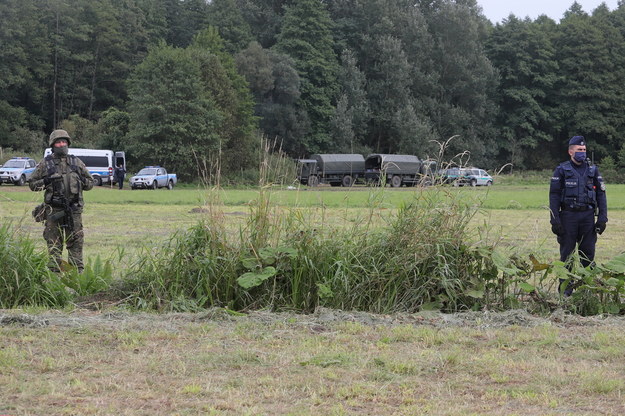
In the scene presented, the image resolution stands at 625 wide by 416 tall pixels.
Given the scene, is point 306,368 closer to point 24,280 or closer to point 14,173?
point 24,280

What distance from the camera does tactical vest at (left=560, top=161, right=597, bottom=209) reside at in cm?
880

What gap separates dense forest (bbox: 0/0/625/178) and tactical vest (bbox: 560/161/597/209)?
5011 centimetres

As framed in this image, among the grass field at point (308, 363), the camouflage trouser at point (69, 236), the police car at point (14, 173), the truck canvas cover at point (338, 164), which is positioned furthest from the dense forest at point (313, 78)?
the grass field at point (308, 363)

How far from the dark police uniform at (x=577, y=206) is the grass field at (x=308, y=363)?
2024 mm

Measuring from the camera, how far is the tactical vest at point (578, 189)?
8797mm

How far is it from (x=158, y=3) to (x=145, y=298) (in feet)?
293

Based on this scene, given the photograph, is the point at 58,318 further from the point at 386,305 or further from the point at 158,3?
the point at 158,3

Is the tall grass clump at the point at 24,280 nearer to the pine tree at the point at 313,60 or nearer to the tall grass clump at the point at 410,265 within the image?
the tall grass clump at the point at 410,265

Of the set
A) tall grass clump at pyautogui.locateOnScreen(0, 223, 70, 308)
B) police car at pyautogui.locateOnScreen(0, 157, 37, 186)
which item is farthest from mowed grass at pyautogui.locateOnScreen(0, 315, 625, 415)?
police car at pyautogui.locateOnScreen(0, 157, 37, 186)

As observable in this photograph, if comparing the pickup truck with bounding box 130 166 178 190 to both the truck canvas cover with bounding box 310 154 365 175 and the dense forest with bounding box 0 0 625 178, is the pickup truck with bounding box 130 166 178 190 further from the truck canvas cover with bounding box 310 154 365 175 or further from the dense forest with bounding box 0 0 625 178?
the truck canvas cover with bounding box 310 154 365 175

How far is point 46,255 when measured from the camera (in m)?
7.91

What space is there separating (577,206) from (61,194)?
6.20 metres

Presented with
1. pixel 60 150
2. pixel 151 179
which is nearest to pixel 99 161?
pixel 151 179

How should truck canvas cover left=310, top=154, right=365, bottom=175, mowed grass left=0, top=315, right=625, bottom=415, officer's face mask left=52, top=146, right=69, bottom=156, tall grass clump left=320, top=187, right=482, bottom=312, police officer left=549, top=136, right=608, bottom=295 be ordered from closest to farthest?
mowed grass left=0, top=315, right=625, bottom=415 → tall grass clump left=320, top=187, right=482, bottom=312 → police officer left=549, top=136, right=608, bottom=295 → officer's face mask left=52, top=146, right=69, bottom=156 → truck canvas cover left=310, top=154, right=365, bottom=175
